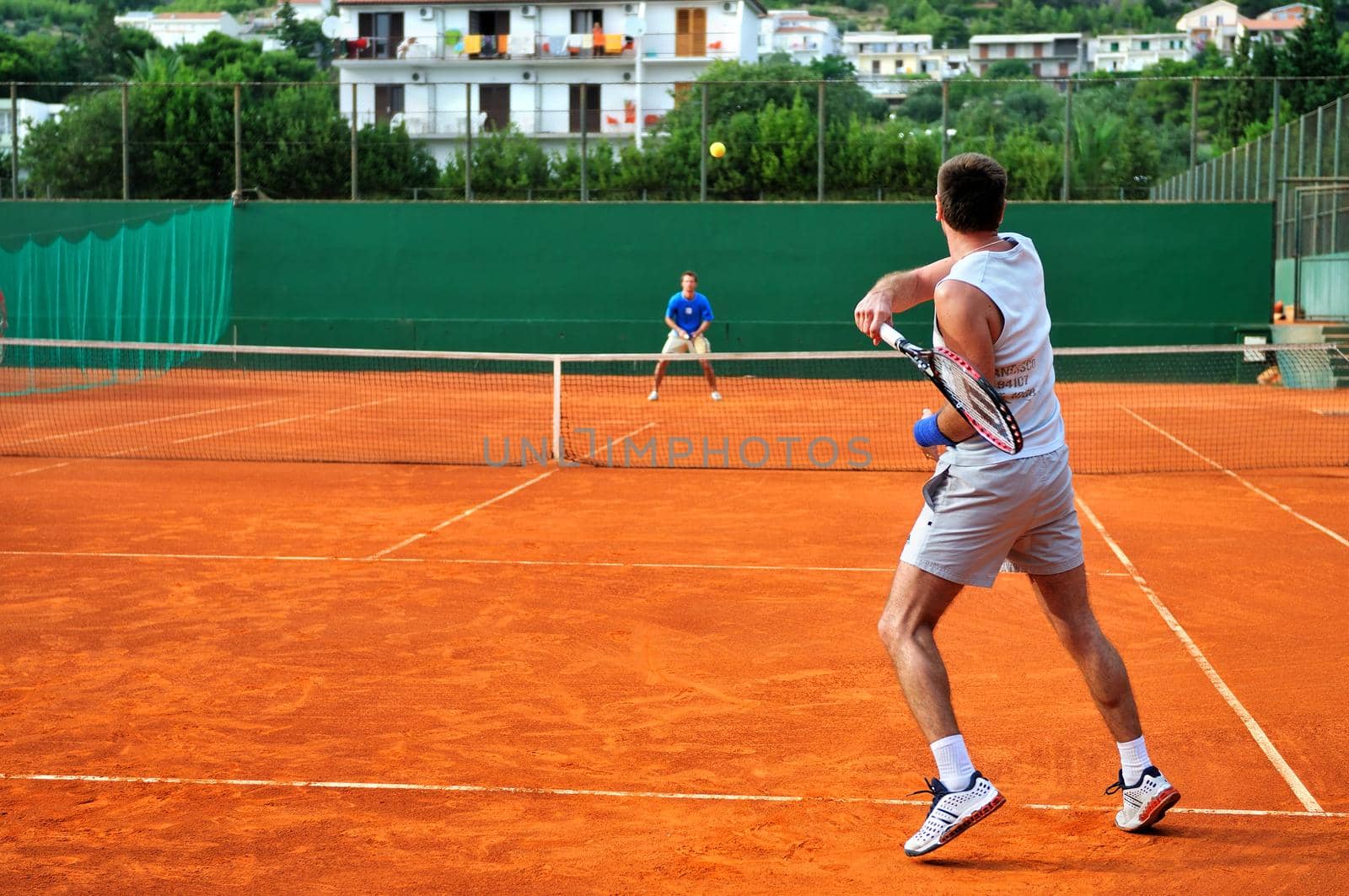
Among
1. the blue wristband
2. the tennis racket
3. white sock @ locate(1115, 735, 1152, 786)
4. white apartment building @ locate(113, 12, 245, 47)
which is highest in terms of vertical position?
white apartment building @ locate(113, 12, 245, 47)

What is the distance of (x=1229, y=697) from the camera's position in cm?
523

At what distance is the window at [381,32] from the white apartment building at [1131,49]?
122612 millimetres

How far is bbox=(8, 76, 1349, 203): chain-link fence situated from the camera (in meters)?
25.1

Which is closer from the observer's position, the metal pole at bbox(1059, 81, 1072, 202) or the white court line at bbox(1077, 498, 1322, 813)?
the white court line at bbox(1077, 498, 1322, 813)

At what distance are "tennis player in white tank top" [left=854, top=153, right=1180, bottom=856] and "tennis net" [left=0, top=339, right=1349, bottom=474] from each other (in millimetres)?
8125

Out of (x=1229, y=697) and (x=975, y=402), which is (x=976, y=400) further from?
(x=1229, y=697)

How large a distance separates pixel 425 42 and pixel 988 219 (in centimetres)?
5999

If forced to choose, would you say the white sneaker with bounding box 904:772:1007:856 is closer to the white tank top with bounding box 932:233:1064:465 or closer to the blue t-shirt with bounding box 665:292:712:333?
the white tank top with bounding box 932:233:1064:465

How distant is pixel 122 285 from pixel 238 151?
3.27 meters

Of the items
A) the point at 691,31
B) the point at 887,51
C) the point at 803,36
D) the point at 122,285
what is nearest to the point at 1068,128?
the point at 122,285

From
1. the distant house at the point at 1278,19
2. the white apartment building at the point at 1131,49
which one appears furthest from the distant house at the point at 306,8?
the distant house at the point at 1278,19

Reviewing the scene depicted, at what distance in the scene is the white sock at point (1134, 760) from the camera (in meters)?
3.86

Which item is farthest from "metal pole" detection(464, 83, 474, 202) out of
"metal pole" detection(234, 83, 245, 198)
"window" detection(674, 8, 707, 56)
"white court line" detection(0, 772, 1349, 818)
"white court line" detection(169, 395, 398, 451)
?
"window" detection(674, 8, 707, 56)

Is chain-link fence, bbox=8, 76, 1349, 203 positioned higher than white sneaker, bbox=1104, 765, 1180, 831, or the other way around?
chain-link fence, bbox=8, 76, 1349, 203
